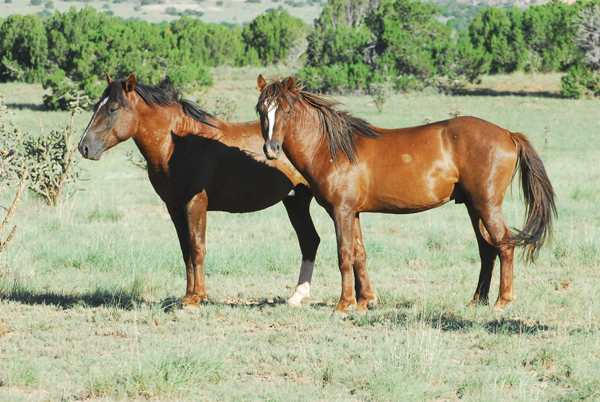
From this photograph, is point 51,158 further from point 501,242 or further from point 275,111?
point 501,242

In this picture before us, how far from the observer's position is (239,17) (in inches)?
4793

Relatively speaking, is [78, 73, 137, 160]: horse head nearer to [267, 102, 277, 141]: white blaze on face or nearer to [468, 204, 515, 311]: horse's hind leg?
[267, 102, 277, 141]: white blaze on face

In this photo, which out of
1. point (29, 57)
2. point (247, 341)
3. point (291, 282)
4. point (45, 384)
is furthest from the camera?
point (29, 57)

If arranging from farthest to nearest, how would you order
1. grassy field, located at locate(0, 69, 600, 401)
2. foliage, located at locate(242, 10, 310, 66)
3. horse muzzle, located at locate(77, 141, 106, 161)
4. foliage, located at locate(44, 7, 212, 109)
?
foliage, located at locate(242, 10, 310, 66) < foliage, located at locate(44, 7, 212, 109) < horse muzzle, located at locate(77, 141, 106, 161) < grassy field, located at locate(0, 69, 600, 401)

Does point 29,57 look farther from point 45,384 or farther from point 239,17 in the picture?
point 239,17

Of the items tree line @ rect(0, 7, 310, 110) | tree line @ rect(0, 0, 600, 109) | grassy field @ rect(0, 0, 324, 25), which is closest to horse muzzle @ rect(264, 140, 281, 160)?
tree line @ rect(0, 7, 310, 110)

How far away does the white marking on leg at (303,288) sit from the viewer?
20.0 ft

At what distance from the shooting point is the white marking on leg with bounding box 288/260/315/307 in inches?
239

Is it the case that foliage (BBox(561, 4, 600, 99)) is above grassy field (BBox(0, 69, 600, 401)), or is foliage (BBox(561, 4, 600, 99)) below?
above

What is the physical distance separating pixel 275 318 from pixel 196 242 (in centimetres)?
107

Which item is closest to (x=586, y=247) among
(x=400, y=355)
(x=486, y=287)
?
(x=486, y=287)

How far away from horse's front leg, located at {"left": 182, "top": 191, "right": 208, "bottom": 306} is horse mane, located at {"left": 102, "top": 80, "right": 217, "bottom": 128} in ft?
2.82

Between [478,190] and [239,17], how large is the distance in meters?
123

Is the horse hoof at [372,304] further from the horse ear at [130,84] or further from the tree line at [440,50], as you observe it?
the tree line at [440,50]
